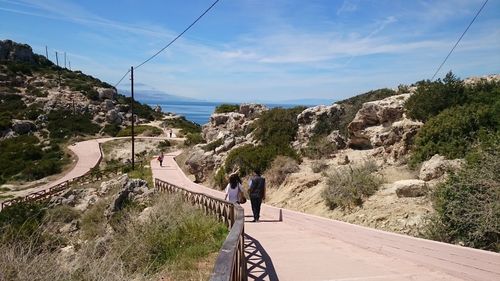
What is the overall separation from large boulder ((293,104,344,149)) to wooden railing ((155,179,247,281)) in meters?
7.85

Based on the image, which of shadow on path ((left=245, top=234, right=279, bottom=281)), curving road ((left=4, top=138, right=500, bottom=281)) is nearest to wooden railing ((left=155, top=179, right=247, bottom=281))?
shadow on path ((left=245, top=234, right=279, bottom=281))

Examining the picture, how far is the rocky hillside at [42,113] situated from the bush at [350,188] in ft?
122

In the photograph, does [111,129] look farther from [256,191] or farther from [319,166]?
[256,191]

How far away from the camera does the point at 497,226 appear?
7359mm

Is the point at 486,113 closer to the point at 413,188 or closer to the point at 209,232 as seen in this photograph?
the point at 413,188

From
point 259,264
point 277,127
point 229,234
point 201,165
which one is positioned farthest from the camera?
point 201,165

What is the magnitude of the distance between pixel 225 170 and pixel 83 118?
A: 54439mm

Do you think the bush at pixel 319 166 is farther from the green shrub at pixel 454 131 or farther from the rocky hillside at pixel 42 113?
the rocky hillside at pixel 42 113

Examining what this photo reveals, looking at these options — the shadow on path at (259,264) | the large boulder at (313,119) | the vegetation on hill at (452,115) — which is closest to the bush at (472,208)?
the shadow on path at (259,264)

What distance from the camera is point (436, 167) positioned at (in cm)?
1150

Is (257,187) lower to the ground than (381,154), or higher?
lower

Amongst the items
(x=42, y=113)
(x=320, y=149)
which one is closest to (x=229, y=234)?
(x=320, y=149)

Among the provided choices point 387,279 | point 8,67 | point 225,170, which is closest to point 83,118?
point 8,67

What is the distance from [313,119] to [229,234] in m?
20.4
